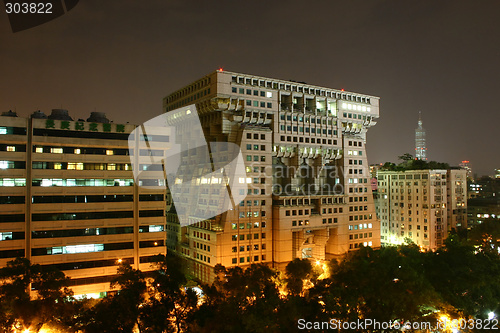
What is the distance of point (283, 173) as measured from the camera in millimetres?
80000

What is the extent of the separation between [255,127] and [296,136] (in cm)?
1031

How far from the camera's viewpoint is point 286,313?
35.8 metres

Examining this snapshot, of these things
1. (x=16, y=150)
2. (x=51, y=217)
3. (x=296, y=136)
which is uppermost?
(x=296, y=136)

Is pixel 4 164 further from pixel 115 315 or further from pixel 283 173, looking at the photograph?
pixel 283 173

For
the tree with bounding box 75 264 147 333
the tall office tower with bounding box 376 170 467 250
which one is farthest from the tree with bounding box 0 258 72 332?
the tall office tower with bounding box 376 170 467 250

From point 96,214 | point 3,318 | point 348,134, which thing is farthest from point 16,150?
point 348,134

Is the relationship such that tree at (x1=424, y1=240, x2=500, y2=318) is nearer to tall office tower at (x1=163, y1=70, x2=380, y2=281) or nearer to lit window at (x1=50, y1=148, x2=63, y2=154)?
tall office tower at (x1=163, y1=70, x2=380, y2=281)

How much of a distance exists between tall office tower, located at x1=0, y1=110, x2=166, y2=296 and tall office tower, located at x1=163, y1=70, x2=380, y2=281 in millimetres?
15583

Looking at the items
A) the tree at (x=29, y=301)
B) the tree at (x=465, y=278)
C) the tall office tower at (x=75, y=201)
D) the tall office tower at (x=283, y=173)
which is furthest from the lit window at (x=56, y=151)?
the tree at (x=465, y=278)

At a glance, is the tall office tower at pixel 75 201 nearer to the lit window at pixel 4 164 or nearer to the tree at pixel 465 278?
the lit window at pixel 4 164

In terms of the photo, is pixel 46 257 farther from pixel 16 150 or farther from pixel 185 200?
pixel 185 200

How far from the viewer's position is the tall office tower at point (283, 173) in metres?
68.7

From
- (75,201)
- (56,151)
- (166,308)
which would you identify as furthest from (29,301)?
(56,151)

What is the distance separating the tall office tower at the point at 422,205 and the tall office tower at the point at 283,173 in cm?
2426
